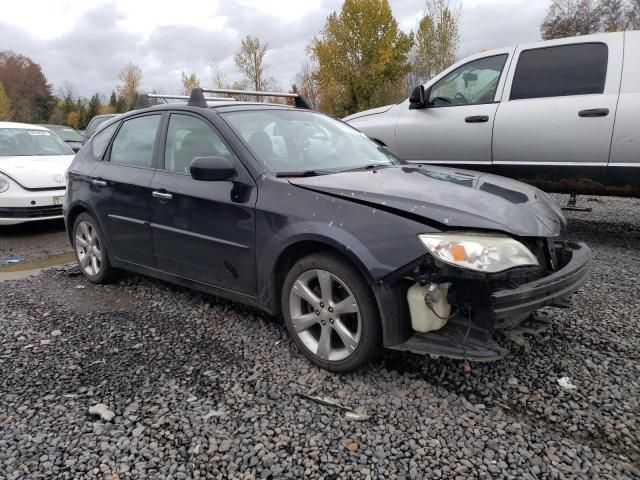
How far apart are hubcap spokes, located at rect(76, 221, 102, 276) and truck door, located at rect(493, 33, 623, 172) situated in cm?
416

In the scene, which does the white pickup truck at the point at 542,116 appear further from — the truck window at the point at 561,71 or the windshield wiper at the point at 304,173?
the windshield wiper at the point at 304,173

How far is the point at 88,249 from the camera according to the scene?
4.61 m

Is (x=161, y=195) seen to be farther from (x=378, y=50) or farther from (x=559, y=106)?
(x=378, y=50)

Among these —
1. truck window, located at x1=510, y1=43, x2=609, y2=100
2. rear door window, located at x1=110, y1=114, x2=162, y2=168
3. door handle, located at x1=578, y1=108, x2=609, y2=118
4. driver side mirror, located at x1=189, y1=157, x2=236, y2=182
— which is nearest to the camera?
driver side mirror, located at x1=189, y1=157, x2=236, y2=182

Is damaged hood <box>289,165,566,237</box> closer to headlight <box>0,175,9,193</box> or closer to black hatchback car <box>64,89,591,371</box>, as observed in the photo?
black hatchback car <box>64,89,591,371</box>

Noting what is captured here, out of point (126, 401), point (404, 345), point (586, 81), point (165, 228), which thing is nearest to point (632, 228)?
point (586, 81)

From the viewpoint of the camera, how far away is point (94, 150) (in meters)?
4.58

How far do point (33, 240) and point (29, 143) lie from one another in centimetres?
219

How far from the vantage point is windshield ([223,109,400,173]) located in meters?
3.29

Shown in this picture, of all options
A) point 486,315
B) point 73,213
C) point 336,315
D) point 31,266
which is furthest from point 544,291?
point 31,266

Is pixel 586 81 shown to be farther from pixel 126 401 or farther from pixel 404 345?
pixel 126 401

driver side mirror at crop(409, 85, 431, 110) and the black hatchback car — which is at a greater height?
driver side mirror at crop(409, 85, 431, 110)

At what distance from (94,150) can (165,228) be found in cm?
158

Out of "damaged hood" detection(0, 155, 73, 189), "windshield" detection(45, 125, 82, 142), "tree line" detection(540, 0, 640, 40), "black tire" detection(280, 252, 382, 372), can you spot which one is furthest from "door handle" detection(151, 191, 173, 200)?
"tree line" detection(540, 0, 640, 40)
